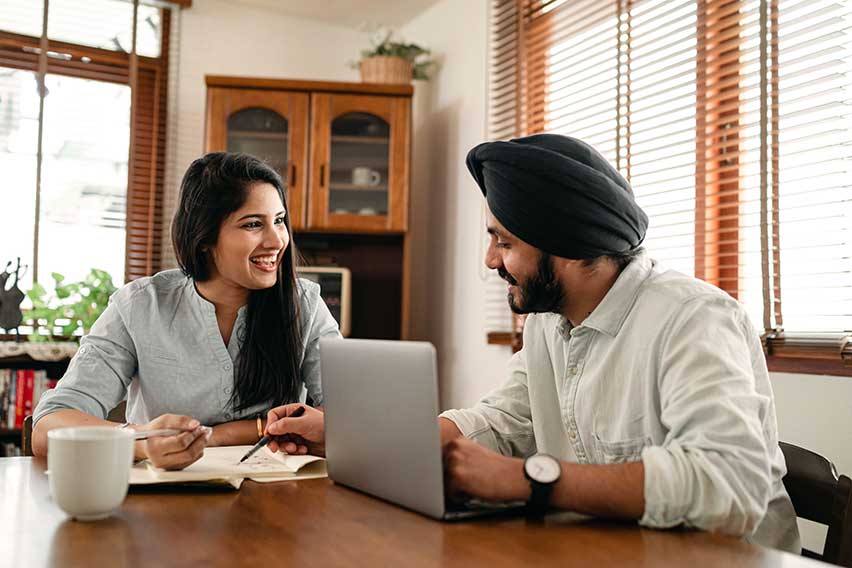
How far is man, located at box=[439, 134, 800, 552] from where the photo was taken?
96cm

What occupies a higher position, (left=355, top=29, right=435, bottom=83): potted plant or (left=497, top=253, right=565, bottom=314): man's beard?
(left=355, top=29, right=435, bottom=83): potted plant

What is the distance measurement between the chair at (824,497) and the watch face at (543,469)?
374 millimetres

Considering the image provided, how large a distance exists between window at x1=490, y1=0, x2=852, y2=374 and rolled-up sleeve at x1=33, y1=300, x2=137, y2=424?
165 centimetres

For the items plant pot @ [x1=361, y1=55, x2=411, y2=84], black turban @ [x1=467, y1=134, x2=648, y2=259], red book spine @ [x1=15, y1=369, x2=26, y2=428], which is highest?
plant pot @ [x1=361, y1=55, x2=411, y2=84]

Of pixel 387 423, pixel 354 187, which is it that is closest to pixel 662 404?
pixel 387 423

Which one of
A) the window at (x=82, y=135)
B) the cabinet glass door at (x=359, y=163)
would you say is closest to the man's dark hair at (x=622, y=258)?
the cabinet glass door at (x=359, y=163)

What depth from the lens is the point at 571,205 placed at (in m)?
1.20

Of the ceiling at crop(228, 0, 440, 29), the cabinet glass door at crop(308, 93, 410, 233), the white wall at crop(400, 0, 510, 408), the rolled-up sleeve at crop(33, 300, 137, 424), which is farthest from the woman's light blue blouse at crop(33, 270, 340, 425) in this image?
the ceiling at crop(228, 0, 440, 29)

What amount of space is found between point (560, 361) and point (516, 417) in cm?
13

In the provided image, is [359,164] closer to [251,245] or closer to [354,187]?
[354,187]

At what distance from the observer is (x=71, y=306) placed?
340 cm

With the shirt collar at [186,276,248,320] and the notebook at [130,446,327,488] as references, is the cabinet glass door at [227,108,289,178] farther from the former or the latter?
the notebook at [130,446,327,488]

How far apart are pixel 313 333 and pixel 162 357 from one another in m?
0.34

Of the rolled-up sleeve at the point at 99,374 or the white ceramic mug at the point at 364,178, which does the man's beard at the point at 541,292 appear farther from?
the white ceramic mug at the point at 364,178
